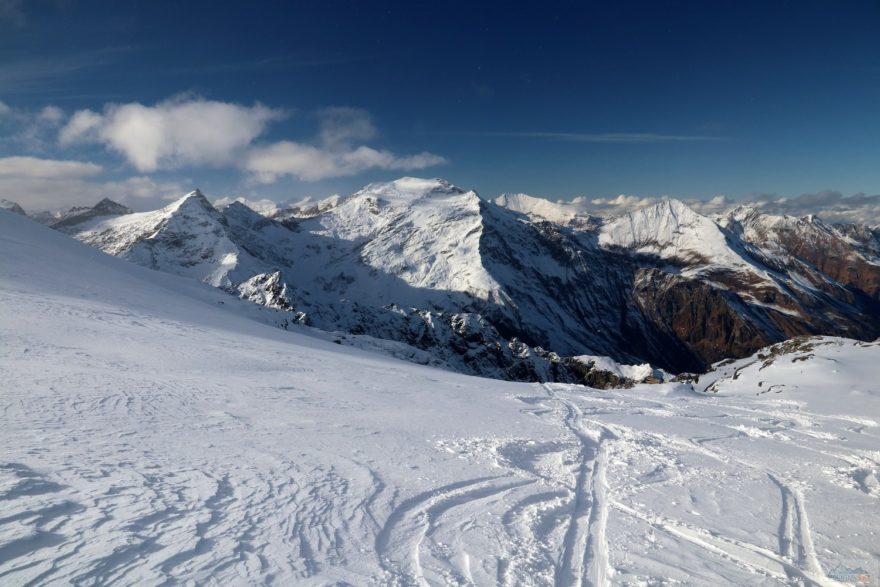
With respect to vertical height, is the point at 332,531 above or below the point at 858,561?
below

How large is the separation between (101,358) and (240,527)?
12447mm

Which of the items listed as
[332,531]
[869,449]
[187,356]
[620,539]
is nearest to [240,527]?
[332,531]

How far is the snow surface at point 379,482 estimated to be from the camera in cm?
578

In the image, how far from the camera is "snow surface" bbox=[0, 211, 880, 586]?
5.78 m

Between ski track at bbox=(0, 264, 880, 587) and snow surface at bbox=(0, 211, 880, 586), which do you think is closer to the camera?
ski track at bbox=(0, 264, 880, 587)

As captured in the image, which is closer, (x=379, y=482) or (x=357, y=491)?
(x=357, y=491)

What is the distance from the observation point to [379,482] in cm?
850

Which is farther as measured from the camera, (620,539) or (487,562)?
(620,539)

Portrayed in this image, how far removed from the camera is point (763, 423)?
55.4 ft

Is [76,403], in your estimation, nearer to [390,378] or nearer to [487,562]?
[487,562]

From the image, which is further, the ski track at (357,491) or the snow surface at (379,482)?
the snow surface at (379,482)

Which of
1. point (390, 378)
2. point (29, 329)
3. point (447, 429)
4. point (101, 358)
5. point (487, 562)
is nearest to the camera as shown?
point (487, 562)

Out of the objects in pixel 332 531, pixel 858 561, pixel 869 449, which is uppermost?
pixel 869 449

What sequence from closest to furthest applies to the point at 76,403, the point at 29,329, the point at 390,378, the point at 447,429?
1. the point at 76,403
2. the point at 447,429
3. the point at 29,329
4. the point at 390,378
